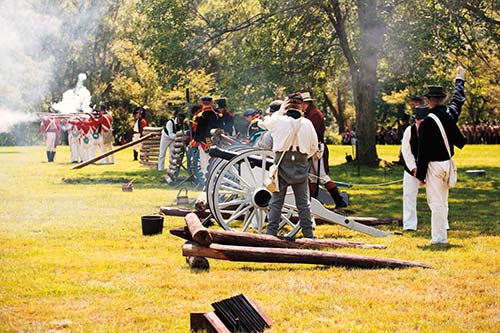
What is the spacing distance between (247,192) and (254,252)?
7.51ft

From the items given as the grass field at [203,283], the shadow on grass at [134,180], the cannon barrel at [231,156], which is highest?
the cannon barrel at [231,156]

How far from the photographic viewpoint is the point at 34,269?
8.51 m

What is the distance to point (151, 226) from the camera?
36.5ft

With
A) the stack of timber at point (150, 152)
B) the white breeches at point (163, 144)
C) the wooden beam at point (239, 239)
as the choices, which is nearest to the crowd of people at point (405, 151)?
the wooden beam at point (239, 239)

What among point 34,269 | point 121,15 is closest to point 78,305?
point 34,269

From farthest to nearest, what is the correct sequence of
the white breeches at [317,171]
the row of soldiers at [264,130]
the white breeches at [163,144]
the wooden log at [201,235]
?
the white breeches at [163,144], the white breeches at [317,171], the row of soldiers at [264,130], the wooden log at [201,235]

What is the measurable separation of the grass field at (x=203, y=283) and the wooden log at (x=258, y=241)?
238 millimetres

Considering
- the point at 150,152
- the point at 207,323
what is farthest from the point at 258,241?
the point at 150,152

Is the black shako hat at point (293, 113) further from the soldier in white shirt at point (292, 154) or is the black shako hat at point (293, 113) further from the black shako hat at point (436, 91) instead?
the black shako hat at point (436, 91)

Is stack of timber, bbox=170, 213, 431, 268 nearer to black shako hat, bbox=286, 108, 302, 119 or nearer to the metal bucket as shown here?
black shako hat, bbox=286, 108, 302, 119

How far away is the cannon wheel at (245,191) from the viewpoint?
10.6 meters

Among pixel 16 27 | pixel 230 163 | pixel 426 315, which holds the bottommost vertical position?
pixel 426 315

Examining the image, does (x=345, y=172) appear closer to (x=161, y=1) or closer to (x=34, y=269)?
(x=161, y=1)

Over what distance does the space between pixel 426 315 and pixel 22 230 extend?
6369 millimetres
